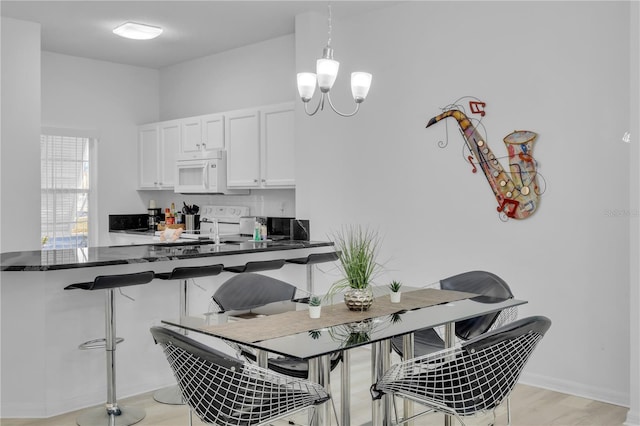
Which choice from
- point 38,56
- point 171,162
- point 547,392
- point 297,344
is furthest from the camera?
point 171,162

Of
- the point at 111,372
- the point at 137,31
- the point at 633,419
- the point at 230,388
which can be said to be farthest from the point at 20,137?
the point at 633,419

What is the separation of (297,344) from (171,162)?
491cm

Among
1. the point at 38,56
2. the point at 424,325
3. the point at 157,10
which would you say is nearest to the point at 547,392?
the point at 424,325

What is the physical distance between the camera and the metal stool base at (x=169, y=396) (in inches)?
149

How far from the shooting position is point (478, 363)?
2.31 meters

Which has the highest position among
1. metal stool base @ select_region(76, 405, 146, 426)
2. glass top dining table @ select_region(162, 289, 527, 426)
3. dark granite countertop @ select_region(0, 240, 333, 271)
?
dark granite countertop @ select_region(0, 240, 333, 271)

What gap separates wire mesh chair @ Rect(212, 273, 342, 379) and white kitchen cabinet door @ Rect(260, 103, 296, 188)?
2.12 meters

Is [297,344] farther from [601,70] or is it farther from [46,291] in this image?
[601,70]

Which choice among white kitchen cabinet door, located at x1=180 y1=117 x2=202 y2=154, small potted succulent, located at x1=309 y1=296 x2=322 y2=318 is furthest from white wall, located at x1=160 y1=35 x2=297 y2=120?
small potted succulent, located at x1=309 y1=296 x2=322 y2=318

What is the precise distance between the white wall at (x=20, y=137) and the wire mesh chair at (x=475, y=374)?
154 inches

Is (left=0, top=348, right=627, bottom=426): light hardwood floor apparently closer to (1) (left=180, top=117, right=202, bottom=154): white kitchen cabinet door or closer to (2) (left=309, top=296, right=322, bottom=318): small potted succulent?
(2) (left=309, top=296, right=322, bottom=318): small potted succulent

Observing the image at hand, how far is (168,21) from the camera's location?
5316 mm

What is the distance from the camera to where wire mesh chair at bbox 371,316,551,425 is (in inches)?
90.3

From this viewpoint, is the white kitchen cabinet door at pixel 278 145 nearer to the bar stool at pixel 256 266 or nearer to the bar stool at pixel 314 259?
the bar stool at pixel 314 259
